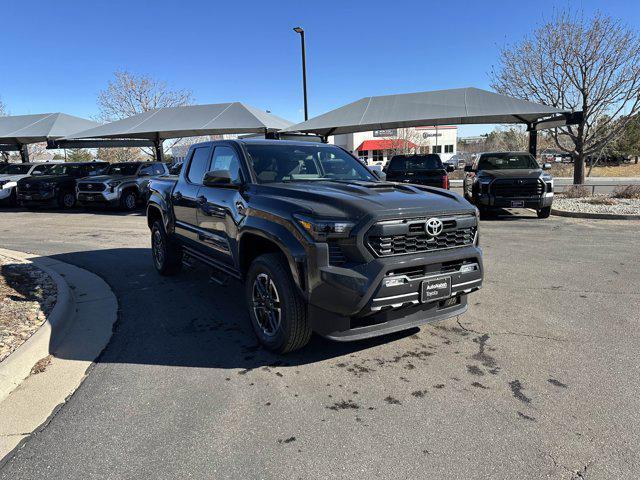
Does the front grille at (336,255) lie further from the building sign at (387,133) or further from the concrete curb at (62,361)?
the building sign at (387,133)

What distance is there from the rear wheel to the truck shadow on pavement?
12808 mm

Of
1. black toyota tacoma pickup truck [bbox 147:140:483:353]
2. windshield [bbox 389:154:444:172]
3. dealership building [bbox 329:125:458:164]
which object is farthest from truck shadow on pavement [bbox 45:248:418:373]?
dealership building [bbox 329:125:458:164]

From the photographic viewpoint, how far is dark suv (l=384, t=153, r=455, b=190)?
→ 44.5 feet

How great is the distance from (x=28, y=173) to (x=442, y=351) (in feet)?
68.3

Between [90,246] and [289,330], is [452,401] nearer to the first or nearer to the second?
[289,330]

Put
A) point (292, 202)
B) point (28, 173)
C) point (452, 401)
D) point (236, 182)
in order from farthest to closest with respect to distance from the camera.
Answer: point (28, 173), point (236, 182), point (292, 202), point (452, 401)

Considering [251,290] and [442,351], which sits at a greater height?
[251,290]

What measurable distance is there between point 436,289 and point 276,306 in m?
1.31

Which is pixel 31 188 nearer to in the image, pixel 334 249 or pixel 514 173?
pixel 514 173

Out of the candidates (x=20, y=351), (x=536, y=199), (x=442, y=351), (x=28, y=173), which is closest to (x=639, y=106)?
(x=536, y=199)

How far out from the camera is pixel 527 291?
5789 mm

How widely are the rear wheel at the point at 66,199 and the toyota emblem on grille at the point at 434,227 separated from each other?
17747 mm

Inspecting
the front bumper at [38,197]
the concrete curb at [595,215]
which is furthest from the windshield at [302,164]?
the front bumper at [38,197]

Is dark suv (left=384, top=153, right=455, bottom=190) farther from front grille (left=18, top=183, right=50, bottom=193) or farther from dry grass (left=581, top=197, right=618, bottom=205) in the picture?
front grille (left=18, top=183, right=50, bottom=193)
